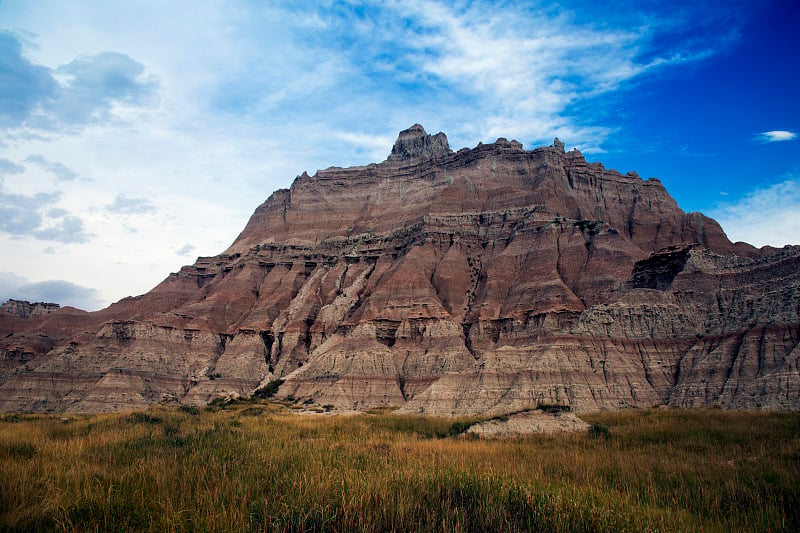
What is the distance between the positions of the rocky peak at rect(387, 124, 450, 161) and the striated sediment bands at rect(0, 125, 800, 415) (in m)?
0.52

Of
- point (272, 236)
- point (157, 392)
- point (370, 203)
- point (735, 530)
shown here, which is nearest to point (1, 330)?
point (157, 392)

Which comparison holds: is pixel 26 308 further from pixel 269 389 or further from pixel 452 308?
pixel 452 308

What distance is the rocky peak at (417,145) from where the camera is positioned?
12625 centimetres

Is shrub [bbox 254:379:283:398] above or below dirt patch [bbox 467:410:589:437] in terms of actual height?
below

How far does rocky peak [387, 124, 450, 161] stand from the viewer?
126 m

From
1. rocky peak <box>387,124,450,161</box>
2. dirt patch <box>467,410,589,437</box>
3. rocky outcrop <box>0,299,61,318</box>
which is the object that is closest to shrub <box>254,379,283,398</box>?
dirt patch <box>467,410,589,437</box>

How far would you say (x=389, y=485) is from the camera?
10.4 metres

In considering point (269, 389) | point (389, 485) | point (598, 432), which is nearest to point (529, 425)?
point (598, 432)

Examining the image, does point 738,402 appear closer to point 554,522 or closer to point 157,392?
point 554,522

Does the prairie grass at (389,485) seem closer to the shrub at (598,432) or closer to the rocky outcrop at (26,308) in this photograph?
the shrub at (598,432)

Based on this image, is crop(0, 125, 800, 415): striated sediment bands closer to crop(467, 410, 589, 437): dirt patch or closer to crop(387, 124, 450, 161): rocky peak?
crop(387, 124, 450, 161): rocky peak

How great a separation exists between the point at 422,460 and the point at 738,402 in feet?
112

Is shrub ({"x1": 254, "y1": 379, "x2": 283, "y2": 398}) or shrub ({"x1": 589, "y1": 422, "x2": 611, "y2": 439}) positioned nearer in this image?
shrub ({"x1": 589, "y1": 422, "x2": 611, "y2": 439})

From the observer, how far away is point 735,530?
30.5 ft
